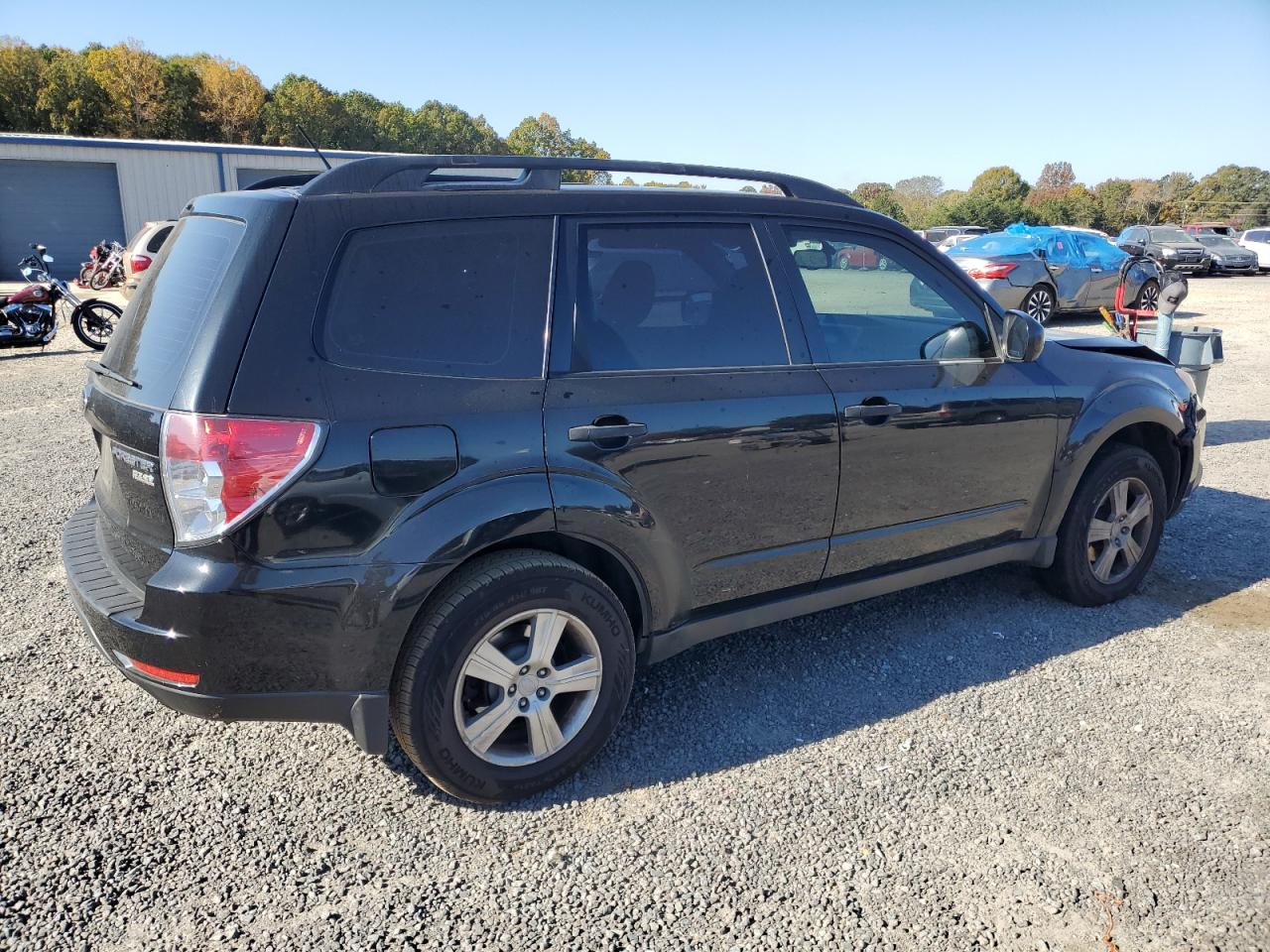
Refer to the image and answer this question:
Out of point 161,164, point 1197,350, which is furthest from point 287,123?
point 1197,350

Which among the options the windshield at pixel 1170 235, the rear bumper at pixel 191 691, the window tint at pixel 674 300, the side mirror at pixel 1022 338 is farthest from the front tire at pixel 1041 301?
the windshield at pixel 1170 235

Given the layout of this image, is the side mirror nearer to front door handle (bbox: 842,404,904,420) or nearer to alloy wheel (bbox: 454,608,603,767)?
front door handle (bbox: 842,404,904,420)

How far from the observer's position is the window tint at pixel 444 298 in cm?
267

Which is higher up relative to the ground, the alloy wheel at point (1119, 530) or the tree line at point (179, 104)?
the tree line at point (179, 104)

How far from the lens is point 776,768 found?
10.4ft

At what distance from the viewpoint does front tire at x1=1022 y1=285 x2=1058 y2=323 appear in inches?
580

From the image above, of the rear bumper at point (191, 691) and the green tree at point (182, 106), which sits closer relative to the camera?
the rear bumper at point (191, 691)

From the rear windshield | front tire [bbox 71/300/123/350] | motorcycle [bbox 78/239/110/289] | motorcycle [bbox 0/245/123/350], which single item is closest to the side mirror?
the rear windshield

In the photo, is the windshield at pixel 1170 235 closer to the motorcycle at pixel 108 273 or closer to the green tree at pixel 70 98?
the motorcycle at pixel 108 273

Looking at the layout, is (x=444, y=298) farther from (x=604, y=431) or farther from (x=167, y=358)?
(x=167, y=358)

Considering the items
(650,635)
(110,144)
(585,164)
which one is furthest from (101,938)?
(110,144)

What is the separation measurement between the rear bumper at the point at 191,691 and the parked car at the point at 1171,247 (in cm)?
3039

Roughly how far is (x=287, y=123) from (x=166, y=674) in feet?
180

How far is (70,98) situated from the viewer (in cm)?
4353
